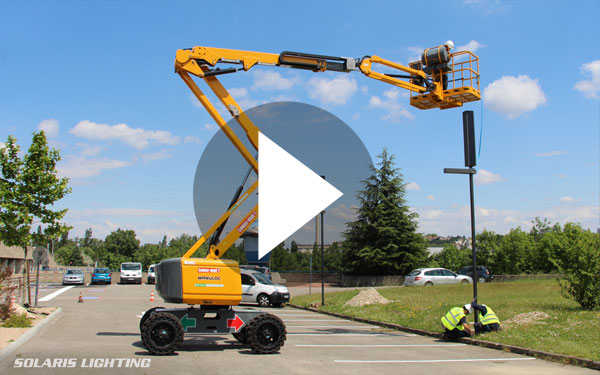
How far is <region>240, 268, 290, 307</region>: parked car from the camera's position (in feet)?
82.1

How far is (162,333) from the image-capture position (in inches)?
415

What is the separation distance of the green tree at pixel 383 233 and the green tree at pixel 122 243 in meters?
73.4

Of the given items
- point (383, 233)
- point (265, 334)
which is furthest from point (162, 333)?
point (383, 233)

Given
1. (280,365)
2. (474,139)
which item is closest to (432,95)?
(474,139)

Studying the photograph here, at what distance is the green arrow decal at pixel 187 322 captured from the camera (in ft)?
36.1

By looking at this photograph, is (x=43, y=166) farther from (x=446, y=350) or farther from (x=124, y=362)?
(x=446, y=350)

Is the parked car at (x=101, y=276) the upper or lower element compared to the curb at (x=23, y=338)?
lower

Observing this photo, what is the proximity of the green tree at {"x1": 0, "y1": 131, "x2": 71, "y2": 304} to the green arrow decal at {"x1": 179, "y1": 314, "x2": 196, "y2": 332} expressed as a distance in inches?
384

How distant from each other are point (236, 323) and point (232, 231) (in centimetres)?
213

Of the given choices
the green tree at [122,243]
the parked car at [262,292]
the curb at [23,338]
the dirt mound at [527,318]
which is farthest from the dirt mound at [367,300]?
the green tree at [122,243]

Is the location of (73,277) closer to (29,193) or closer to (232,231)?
(29,193)

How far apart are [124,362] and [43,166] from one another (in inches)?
465

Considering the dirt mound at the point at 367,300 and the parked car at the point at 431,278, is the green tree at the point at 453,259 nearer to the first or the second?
the parked car at the point at 431,278

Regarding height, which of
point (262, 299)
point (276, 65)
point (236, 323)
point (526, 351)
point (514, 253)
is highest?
point (276, 65)
